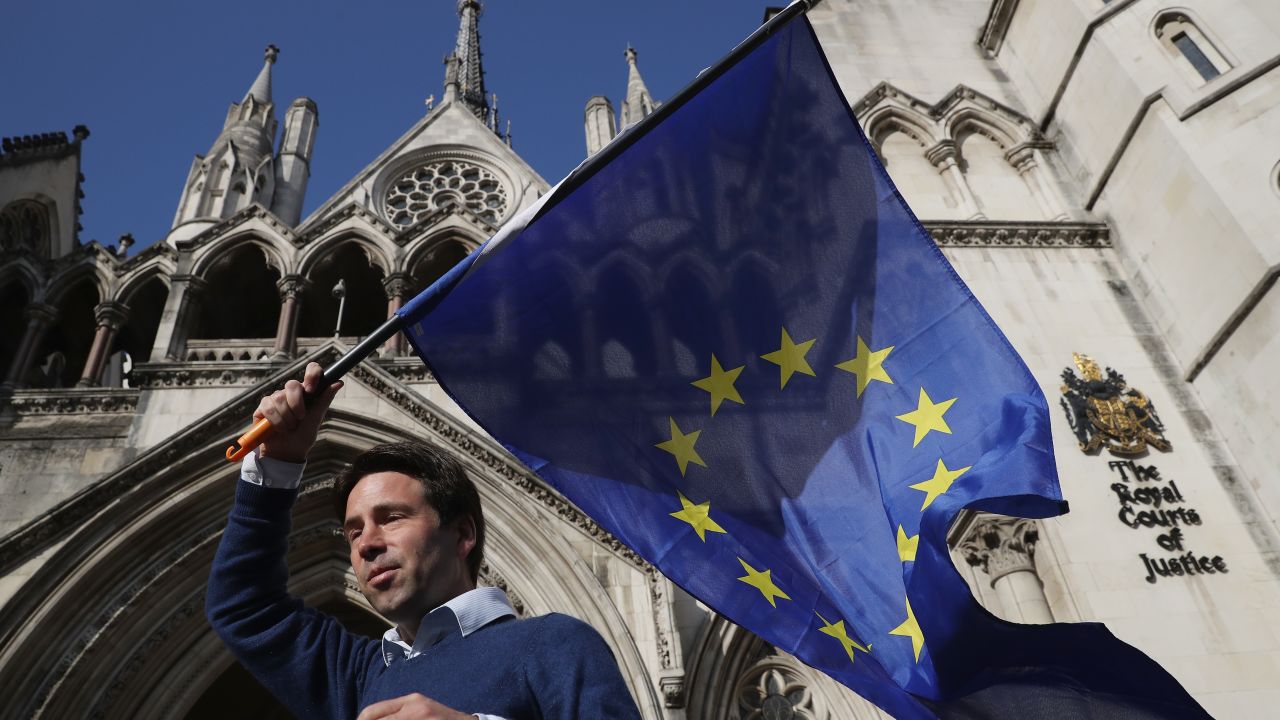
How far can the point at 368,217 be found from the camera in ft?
38.5

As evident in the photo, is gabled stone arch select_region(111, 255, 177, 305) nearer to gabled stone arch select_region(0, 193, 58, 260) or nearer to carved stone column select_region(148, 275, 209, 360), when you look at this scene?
carved stone column select_region(148, 275, 209, 360)

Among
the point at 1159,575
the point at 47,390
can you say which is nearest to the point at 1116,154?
the point at 1159,575

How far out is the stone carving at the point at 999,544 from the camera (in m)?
7.75

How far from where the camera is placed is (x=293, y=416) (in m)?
2.41

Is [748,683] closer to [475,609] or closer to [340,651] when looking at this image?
[340,651]

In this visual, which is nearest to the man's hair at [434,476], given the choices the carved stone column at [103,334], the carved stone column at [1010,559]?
the carved stone column at [1010,559]

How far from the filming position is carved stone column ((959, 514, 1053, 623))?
24.6ft

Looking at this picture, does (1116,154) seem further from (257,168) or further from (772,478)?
(257,168)

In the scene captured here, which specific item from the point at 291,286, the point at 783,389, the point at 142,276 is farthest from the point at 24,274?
the point at 783,389

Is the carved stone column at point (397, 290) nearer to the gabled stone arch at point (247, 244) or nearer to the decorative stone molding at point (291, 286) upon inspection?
the decorative stone molding at point (291, 286)

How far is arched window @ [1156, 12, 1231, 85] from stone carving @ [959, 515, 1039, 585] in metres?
5.55

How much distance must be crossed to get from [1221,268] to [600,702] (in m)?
9.30

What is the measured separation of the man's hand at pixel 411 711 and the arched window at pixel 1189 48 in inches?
432

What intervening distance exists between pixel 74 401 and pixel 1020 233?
10.5m
